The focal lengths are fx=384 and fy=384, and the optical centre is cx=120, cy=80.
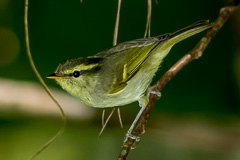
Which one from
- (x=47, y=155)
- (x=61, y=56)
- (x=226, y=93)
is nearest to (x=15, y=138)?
(x=47, y=155)

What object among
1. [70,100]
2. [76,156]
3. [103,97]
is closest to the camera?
[103,97]

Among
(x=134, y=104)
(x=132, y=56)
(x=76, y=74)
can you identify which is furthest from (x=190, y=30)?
(x=134, y=104)

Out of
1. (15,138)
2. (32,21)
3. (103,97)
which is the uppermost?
(32,21)

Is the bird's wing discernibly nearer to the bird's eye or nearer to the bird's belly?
the bird's belly

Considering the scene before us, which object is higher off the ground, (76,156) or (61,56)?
(61,56)

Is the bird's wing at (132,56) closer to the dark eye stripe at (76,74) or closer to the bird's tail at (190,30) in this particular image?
the bird's tail at (190,30)

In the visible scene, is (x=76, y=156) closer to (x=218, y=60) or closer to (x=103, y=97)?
(x=103, y=97)
